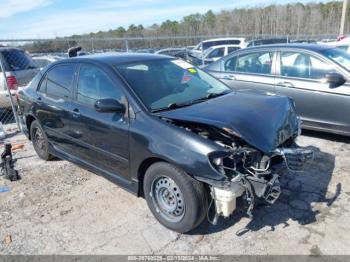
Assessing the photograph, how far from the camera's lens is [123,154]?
12.1 feet

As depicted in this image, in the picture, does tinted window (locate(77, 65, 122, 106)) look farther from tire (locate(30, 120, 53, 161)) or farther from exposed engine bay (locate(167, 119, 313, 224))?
tire (locate(30, 120, 53, 161))

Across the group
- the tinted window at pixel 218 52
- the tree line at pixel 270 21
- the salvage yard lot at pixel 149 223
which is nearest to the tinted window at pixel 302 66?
the salvage yard lot at pixel 149 223

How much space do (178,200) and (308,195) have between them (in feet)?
5.51

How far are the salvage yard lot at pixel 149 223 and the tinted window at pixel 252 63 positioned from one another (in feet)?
7.34

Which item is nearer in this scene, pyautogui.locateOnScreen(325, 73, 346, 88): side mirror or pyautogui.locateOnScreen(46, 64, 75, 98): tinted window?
pyautogui.locateOnScreen(46, 64, 75, 98): tinted window

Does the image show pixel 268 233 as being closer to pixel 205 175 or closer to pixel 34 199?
pixel 205 175

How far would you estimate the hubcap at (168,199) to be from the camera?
10.7 ft

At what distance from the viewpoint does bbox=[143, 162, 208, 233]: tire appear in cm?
309

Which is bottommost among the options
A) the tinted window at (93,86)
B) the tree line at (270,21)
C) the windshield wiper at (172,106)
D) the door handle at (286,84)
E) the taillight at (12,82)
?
the taillight at (12,82)

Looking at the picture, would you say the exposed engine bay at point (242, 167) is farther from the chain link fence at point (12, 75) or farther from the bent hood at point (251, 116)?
the chain link fence at point (12, 75)

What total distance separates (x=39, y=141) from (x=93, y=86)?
2132 millimetres

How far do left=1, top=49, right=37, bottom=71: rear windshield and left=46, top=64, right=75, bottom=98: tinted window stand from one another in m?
3.84

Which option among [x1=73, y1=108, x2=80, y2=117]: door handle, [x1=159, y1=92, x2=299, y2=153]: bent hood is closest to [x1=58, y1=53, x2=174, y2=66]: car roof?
[x1=73, y1=108, x2=80, y2=117]: door handle

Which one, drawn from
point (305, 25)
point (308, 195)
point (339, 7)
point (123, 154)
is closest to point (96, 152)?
point (123, 154)
